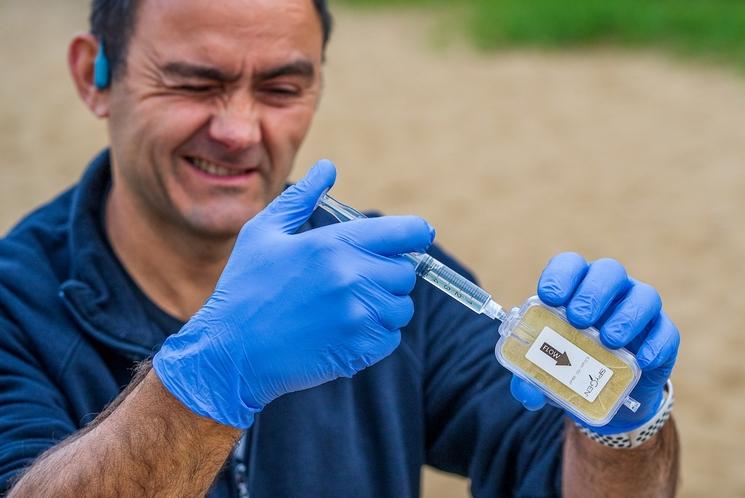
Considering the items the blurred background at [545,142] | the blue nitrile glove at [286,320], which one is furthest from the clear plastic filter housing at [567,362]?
the blurred background at [545,142]

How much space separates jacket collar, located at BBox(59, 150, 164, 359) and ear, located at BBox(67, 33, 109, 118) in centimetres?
19

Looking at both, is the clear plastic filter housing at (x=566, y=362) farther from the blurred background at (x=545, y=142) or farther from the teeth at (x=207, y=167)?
the blurred background at (x=545, y=142)

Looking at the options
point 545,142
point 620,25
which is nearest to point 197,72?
point 545,142

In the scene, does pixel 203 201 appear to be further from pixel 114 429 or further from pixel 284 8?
pixel 114 429

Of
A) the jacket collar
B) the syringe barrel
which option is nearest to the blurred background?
the jacket collar

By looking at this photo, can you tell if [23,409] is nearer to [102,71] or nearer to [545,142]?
[102,71]

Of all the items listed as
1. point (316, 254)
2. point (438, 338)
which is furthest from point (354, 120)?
point (316, 254)

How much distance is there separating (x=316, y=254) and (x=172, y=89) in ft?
2.00

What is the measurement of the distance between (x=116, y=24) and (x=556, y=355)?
44.0 inches

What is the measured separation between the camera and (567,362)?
1.36 m

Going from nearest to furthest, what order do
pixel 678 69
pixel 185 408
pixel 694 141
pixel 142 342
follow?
pixel 185 408
pixel 142 342
pixel 694 141
pixel 678 69

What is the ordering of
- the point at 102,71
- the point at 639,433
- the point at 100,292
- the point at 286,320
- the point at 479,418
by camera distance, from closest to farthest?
the point at 286,320 < the point at 639,433 < the point at 100,292 < the point at 479,418 < the point at 102,71

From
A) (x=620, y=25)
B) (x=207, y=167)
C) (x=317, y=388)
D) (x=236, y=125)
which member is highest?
(x=236, y=125)

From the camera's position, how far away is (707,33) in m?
7.60
